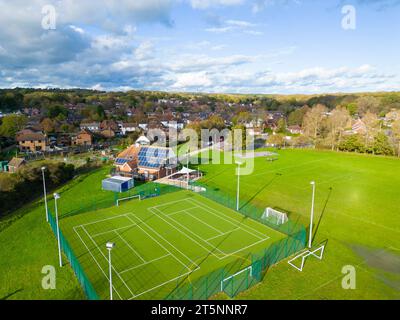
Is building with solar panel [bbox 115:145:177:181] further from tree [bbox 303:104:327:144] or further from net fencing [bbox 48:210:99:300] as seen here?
tree [bbox 303:104:327:144]

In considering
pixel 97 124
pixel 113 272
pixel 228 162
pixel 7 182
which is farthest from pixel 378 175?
pixel 97 124

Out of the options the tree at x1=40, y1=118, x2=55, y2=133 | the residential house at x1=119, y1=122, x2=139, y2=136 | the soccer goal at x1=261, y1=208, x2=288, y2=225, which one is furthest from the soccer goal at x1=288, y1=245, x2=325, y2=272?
the residential house at x1=119, y1=122, x2=139, y2=136

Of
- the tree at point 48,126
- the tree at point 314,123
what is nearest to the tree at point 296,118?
the tree at point 314,123

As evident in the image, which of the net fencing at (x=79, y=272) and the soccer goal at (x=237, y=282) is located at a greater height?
the net fencing at (x=79, y=272)

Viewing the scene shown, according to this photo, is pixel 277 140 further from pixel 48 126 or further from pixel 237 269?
pixel 48 126

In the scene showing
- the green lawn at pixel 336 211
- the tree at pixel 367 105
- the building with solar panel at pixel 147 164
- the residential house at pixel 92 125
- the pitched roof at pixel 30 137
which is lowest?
the green lawn at pixel 336 211

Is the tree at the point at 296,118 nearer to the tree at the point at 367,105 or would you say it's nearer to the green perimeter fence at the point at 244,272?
the tree at the point at 367,105
